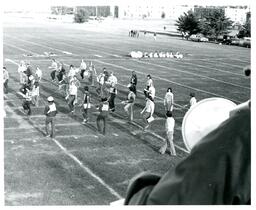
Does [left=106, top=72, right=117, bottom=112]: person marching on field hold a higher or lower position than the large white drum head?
lower

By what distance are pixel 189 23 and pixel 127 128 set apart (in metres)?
46.2

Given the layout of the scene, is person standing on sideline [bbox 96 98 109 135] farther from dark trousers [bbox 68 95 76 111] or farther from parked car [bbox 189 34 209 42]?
parked car [bbox 189 34 209 42]

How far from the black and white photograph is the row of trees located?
533 inches

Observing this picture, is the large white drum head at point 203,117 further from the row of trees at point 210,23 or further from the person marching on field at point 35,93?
the row of trees at point 210,23

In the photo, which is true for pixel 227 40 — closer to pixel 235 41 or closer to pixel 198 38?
pixel 235 41

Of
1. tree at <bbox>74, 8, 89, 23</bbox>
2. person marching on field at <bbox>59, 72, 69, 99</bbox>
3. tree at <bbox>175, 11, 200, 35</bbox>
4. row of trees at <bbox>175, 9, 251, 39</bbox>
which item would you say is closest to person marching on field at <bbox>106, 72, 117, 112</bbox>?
person marching on field at <bbox>59, 72, 69, 99</bbox>

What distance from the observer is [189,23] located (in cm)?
5797

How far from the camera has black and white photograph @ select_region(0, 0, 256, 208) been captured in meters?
1.02

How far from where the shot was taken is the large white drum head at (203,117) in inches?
54.7

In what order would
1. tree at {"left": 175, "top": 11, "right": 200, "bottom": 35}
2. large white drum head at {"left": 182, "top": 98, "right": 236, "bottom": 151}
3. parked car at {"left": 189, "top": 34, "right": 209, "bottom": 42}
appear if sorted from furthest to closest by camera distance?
parked car at {"left": 189, "top": 34, "right": 209, "bottom": 42} → tree at {"left": 175, "top": 11, "right": 200, "bottom": 35} → large white drum head at {"left": 182, "top": 98, "right": 236, "bottom": 151}

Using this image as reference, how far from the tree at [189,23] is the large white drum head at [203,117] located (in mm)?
55827

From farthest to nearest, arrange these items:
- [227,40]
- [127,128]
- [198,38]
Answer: [198,38]
[227,40]
[127,128]

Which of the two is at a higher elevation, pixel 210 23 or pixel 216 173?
pixel 210 23

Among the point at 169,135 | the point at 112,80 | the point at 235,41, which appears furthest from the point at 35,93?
the point at 235,41
